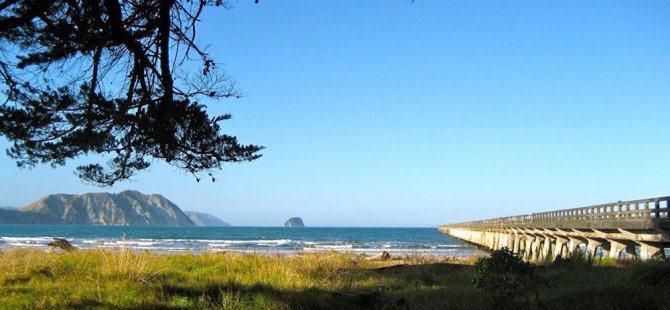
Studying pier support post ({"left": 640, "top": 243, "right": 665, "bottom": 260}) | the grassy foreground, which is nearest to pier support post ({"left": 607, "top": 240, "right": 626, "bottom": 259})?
pier support post ({"left": 640, "top": 243, "right": 665, "bottom": 260})

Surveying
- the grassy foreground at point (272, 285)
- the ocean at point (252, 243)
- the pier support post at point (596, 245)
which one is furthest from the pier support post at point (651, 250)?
the ocean at point (252, 243)

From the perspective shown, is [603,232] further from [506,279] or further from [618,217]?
[506,279]

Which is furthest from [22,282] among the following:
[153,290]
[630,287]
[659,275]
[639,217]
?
[639,217]

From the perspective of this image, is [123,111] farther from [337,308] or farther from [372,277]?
[372,277]

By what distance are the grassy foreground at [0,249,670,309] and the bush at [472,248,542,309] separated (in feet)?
0.57

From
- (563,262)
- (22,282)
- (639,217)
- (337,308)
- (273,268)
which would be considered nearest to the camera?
(337,308)

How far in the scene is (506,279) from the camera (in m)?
7.11

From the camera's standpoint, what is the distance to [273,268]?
11.5 m

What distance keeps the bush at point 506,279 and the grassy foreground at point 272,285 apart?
0.57 feet

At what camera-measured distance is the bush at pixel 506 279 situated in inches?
276

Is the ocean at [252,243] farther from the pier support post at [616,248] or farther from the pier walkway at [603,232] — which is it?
the pier support post at [616,248]

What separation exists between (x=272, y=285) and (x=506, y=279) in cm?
372

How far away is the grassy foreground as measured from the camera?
758 centimetres

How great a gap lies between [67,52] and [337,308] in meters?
4.49
